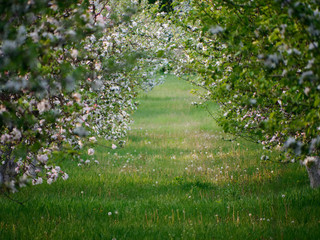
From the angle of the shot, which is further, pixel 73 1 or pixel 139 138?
pixel 139 138

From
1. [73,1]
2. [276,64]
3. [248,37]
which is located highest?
[73,1]

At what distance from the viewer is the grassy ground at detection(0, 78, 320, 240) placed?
641 cm

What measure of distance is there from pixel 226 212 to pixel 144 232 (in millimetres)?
1892

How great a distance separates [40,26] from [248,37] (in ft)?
8.36

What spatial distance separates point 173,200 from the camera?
8.73m

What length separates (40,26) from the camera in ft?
13.3

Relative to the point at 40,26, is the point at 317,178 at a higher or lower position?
lower

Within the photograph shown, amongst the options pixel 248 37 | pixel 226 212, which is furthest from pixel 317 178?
pixel 248 37

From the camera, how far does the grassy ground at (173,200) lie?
252 inches

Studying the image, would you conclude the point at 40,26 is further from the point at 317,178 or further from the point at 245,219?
the point at 317,178

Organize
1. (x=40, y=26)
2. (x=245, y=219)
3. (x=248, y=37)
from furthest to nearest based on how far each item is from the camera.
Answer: (x=245, y=219) → (x=248, y=37) → (x=40, y=26)

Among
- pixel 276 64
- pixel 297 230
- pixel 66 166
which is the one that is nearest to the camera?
→ pixel 276 64

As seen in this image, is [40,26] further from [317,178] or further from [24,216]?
[317,178]

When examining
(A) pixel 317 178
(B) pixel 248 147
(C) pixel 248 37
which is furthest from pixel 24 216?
(B) pixel 248 147
